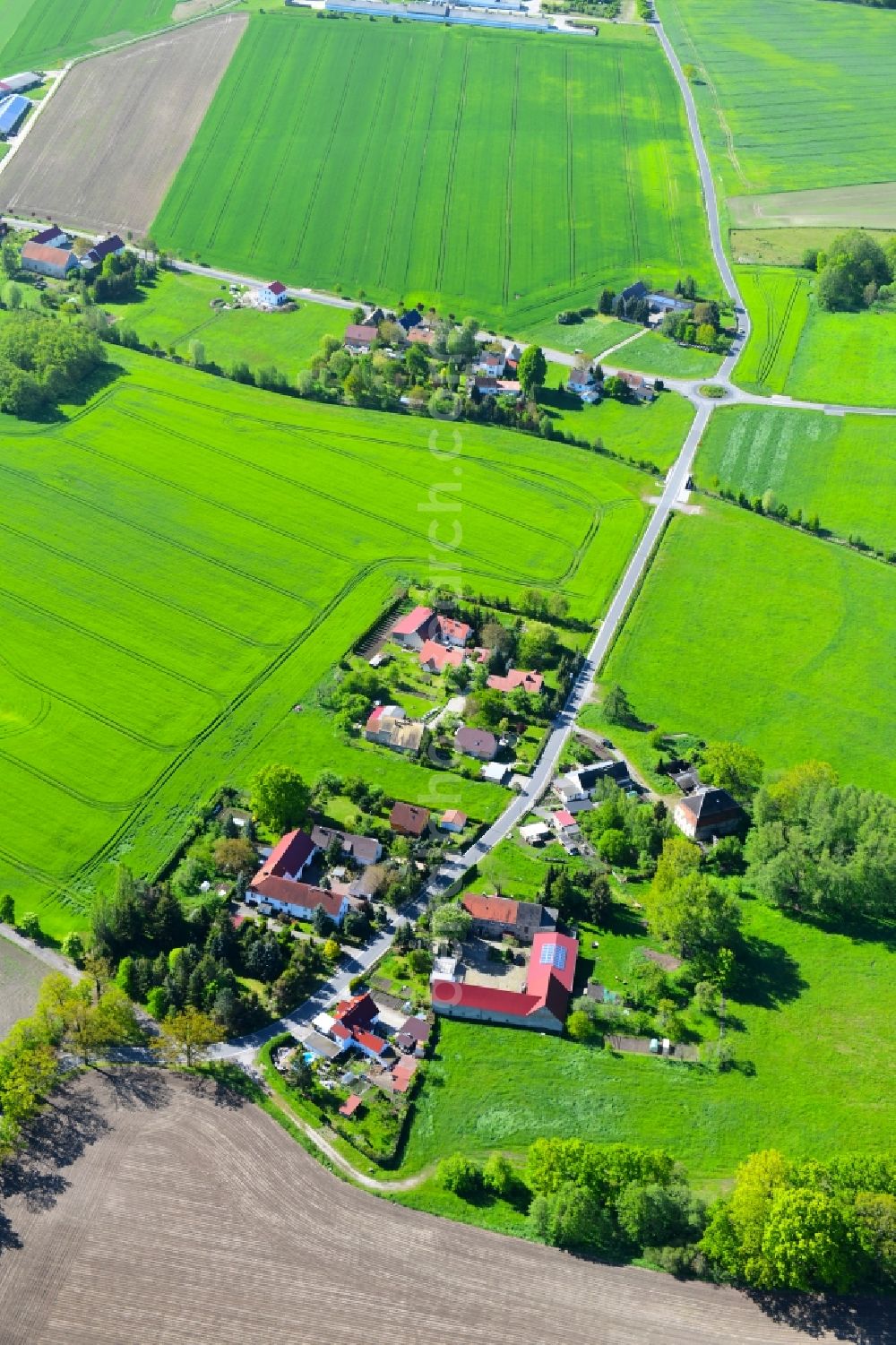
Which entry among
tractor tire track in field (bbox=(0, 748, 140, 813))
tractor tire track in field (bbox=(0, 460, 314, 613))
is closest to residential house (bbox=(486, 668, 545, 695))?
tractor tire track in field (bbox=(0, 460, 314, 613))

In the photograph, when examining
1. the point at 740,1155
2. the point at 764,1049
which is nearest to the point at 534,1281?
the point at 740,1155

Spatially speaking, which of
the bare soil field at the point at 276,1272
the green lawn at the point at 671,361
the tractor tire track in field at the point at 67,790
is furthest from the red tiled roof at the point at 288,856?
the green lawn at the point at 671,361

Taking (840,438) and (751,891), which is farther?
(840,438)

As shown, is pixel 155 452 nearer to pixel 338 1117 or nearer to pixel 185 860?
pixel 185 860

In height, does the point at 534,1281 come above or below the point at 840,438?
below

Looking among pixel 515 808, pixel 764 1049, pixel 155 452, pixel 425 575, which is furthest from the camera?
pixel 155 452

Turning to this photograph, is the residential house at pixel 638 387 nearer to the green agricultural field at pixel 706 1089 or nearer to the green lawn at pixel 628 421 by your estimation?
the green lawn at pixel 628 421

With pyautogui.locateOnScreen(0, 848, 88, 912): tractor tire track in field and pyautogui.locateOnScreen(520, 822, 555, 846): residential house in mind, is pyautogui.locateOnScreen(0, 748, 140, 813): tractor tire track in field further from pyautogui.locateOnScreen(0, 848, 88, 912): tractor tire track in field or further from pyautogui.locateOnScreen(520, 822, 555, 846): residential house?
pyautogui.locateOnScreen(520, 822, 555, 846): residential house

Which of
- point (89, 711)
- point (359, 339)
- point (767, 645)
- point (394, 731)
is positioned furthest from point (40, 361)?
point (767, 645)
